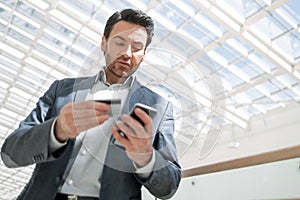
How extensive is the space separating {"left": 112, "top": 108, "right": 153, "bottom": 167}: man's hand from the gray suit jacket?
0.06 meters

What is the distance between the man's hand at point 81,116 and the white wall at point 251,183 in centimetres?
48

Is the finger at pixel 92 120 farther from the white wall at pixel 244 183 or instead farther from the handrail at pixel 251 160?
the handrail at pixel 251 160

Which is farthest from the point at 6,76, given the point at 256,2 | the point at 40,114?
the point at 40,114

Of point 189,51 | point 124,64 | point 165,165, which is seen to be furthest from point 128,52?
point 165,165

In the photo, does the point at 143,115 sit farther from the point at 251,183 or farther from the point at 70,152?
the point at 251,183

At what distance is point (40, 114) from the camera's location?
0.76 meters

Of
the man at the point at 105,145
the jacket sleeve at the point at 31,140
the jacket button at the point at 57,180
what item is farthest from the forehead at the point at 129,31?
the jacket button at the point at 57,180

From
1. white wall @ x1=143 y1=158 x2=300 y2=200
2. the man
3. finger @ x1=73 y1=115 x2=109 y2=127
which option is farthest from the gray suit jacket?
white wall @ x1=143 y1=158 x2=300 y2=200

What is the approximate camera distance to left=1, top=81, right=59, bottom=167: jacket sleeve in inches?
25.1

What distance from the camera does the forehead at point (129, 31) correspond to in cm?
71

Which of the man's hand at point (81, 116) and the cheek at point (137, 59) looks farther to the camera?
the cheek at point (137, 59)

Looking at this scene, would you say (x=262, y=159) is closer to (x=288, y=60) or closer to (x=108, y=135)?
(x=108, y=135)

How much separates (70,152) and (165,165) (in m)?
0.21

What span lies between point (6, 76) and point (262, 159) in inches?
405
